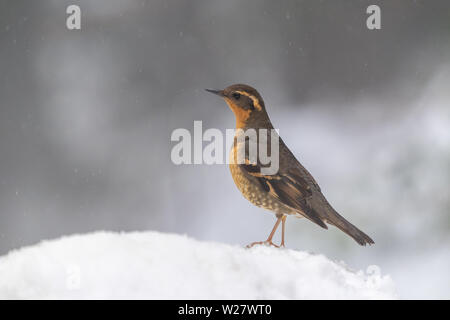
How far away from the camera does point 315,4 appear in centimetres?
598

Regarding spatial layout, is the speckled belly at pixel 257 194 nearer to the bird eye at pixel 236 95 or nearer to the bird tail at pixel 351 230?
the bird tail at pixel 351 230

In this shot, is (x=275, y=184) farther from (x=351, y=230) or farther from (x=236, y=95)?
(x=236, y=95)

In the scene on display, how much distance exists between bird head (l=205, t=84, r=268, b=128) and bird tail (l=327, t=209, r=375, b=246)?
930mm

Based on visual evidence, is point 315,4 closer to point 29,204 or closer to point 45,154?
point 45,154

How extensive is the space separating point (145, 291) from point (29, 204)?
4716 mm

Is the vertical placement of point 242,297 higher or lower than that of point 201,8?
lower

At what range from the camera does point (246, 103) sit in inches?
163

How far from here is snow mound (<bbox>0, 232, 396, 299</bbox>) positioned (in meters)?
2.37

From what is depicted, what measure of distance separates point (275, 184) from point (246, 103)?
26.9 inches

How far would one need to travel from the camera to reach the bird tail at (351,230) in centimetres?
352
